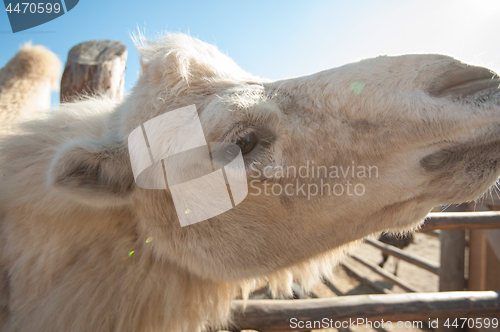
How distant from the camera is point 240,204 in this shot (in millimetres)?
1435

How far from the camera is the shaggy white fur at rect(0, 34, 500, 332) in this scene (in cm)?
123

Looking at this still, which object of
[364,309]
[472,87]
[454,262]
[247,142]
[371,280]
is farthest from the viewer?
[371,280]

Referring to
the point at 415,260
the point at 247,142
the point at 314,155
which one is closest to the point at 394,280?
the point at 415,260

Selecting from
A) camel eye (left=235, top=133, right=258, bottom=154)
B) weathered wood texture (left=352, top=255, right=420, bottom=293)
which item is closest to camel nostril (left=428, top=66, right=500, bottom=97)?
camel eye (left=235, top=133, right=258, bottom=154)

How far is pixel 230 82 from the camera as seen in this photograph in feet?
5.16

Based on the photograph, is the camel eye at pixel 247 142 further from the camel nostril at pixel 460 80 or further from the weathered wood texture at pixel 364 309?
the weathered wood texture at pixel 364 309

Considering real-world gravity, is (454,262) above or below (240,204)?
below

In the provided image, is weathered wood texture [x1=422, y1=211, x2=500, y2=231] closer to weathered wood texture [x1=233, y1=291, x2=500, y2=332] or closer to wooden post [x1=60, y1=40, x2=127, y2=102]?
weathered wood texture [x1=233, y1=291, x2=500, y2=332]

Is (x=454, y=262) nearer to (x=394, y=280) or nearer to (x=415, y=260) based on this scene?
(x=415, y=260)

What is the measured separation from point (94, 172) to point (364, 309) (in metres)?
1.74

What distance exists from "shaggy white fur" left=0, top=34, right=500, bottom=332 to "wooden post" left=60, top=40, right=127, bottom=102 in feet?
4.93

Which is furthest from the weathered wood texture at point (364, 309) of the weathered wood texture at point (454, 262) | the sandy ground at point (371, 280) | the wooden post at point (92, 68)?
the sandy ground at point (371, 280)

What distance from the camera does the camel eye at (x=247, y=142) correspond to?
1.34 m

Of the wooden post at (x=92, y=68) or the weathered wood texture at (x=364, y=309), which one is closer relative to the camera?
the weathered wood texture at (x=364, y=309)
